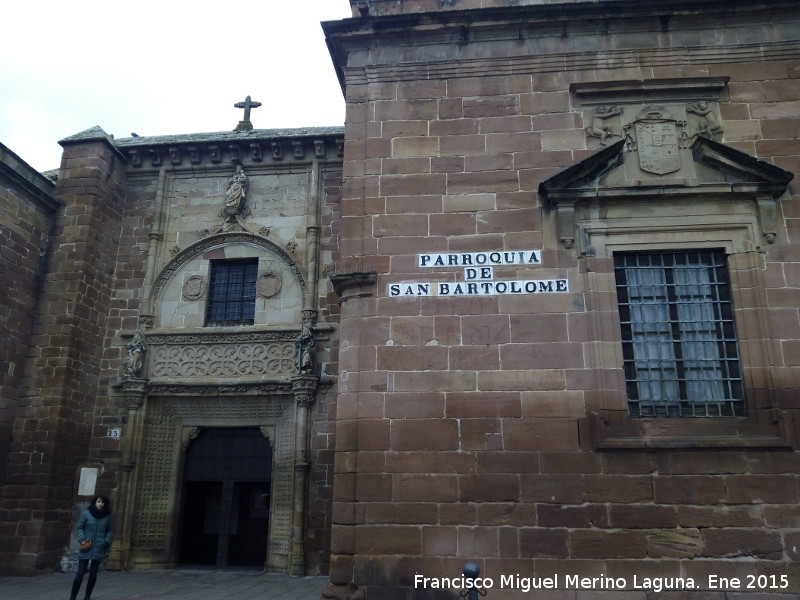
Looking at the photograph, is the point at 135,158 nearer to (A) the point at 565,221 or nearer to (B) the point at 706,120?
(A) the point at 565,221

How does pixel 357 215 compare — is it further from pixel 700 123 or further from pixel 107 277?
pixel 107 277

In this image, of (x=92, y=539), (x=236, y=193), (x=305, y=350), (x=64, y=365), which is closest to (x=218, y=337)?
(x=305, y=350)

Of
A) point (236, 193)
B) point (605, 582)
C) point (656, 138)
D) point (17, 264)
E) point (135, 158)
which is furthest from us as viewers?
point (135, 158)

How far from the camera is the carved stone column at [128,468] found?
11.4 m

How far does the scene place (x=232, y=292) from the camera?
42.2ft

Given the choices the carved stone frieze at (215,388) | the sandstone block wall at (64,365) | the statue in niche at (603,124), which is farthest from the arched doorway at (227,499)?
the statue in niche at (603,124)

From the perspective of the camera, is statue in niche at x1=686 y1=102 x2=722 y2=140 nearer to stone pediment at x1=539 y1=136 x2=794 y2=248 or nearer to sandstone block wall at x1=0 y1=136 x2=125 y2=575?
stone pediment at x1=539 y1=136 x2=794 y2=248

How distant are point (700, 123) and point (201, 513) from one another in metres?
10.9

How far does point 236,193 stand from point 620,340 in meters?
8.36

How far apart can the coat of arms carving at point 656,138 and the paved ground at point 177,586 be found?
24.3 ft

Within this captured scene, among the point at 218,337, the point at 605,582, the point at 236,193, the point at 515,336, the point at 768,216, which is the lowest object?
the point at 605,582

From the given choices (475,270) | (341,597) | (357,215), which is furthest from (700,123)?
(341,597)

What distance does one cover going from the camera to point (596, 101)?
8.92 metres

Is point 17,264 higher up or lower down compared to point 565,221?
higher up
